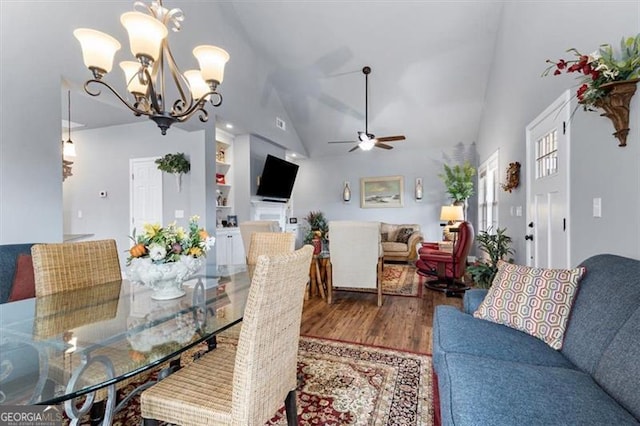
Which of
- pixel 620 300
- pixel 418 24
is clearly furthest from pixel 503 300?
pixel 418 24

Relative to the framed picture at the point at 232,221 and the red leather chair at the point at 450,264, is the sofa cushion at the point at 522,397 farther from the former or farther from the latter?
the framed picture at the point at 232,221

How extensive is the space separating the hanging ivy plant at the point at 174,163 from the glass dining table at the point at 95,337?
2.83m

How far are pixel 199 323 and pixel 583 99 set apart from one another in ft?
8.14

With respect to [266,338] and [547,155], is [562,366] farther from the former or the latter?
[547,155]

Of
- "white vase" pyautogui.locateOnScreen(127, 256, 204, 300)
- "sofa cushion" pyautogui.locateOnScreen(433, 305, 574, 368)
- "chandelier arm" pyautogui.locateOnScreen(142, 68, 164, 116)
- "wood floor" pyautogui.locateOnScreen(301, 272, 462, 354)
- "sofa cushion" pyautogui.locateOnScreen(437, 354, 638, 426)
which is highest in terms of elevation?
"chandelier arm" pyautogui.locateOnScreen(142, 68, 164, 116)

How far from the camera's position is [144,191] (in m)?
4.75

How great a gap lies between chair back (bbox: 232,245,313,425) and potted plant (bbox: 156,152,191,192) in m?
3.79

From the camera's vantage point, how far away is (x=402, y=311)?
3.39 metres

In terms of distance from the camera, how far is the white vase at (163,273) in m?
1.54

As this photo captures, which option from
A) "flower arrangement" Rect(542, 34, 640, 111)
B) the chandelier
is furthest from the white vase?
"flower arrangement" Rect(542, 34, 640, 111)

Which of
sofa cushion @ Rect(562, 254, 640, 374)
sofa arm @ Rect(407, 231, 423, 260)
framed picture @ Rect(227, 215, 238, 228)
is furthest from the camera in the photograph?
sofa arm @ Rect(407, 231, 423, 260)

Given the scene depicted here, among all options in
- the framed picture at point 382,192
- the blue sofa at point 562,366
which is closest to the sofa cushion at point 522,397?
the blue sofa at point 562,366

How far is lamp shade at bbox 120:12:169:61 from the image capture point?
1830 millimetres

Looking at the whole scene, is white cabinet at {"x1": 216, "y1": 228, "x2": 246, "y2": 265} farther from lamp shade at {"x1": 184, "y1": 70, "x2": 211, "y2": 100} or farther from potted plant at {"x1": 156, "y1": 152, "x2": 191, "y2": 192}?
lamp shade at {"x1": 184, "y1": 70, "x2": 211, "y2": 100}
